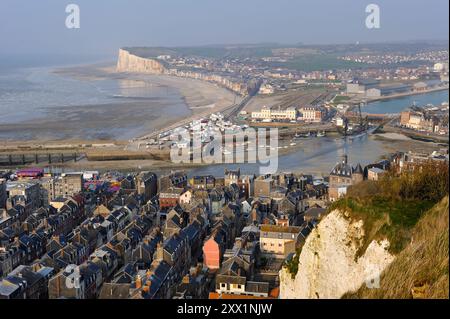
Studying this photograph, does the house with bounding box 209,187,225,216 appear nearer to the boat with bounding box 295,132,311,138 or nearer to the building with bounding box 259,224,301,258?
the building with bounding box 259,224,301,258

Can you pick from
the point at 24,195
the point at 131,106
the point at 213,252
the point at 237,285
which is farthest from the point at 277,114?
the point at 237,285

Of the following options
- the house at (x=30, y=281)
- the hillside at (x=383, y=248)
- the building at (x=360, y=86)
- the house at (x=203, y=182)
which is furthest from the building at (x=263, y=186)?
the building at (x=360, y=86)

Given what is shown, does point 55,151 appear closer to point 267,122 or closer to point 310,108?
point 267,122

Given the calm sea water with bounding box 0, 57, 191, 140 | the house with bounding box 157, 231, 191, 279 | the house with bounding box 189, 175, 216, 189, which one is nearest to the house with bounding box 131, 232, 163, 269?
the house with bounding box 157, 231, 191, 279

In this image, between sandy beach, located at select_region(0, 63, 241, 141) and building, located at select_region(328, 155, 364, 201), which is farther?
sandy beach, located at select_region(0, 63, 241, 141)

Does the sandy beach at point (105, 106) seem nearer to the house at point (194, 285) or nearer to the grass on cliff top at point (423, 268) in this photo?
the house at point (194, 285)

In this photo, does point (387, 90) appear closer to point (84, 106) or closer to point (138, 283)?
point (84, 106)
